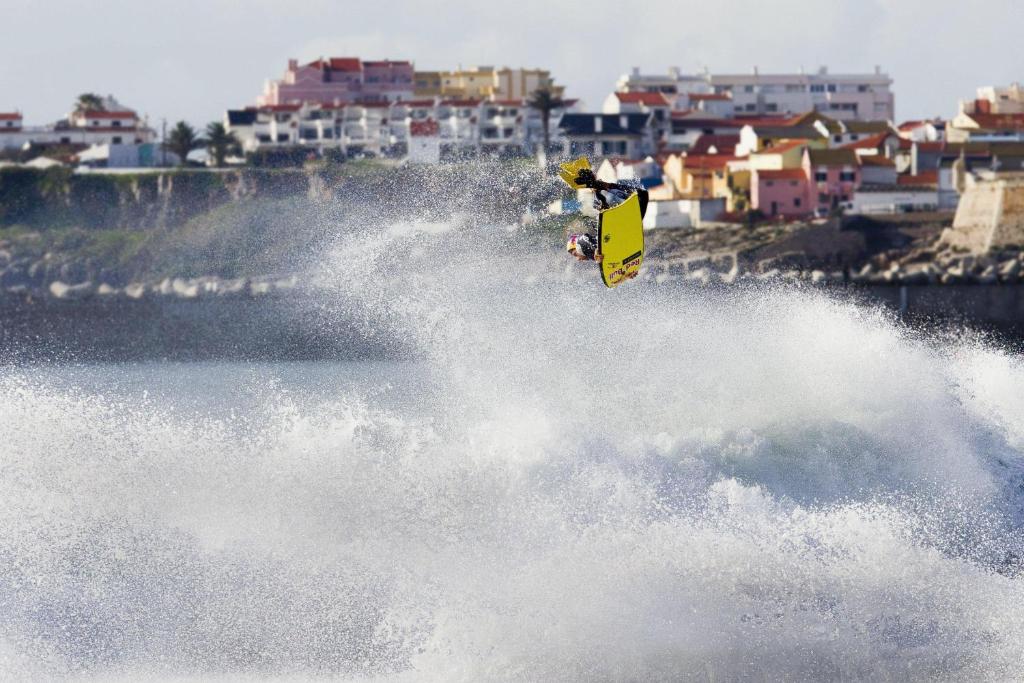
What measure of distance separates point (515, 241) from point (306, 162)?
34417 mm

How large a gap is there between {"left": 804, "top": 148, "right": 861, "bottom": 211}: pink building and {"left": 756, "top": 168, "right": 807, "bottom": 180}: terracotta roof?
0.36 metres

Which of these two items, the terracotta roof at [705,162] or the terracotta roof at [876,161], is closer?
the terracotta roof at [876,161]

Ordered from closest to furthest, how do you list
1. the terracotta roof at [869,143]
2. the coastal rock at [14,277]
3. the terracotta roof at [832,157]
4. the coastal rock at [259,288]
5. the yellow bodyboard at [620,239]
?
the yellow bodyboard at [620,239], the coastal rock at [259,288], the coastal rock at [14,277], the terracotta roof at [832,157], the terracotta roof at [869,143]

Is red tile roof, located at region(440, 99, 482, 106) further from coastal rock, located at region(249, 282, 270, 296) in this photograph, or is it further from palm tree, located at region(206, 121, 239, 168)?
coastal rock, located at region(249, 282, 270, 296)

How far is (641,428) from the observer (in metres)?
26.5

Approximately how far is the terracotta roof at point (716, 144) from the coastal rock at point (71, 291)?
1519 inches

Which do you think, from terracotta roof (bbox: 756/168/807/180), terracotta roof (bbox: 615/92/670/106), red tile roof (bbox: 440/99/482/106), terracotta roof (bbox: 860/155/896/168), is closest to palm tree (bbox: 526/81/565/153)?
red tile roof (bbox: 440/99/482/106)

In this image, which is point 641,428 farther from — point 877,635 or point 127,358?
point 127,358

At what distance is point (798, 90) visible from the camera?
13112cm

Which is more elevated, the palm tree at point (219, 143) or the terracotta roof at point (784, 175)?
the palm tree at point (219, 143)

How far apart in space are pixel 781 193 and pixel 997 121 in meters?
24.9

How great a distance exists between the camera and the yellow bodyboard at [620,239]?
23.3 m

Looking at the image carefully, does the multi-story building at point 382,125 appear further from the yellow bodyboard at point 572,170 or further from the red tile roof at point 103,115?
the yellow bodyboard at point 572,170

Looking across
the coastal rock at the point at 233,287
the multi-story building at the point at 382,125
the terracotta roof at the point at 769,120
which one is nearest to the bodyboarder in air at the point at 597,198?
the coastal rock at the point at 233,287
